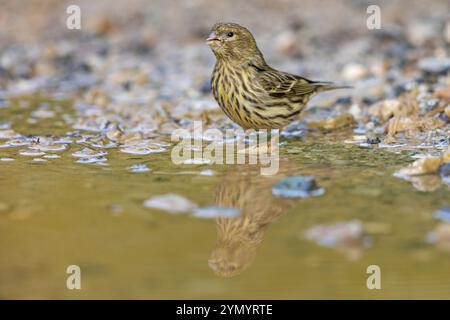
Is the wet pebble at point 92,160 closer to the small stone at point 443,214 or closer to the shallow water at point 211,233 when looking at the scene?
the shallow water at point 211,233

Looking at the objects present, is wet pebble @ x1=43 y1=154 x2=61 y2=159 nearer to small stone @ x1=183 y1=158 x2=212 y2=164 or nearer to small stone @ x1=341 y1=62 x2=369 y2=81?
small stone @ x1=183 y1=158 x2=212 y2=164

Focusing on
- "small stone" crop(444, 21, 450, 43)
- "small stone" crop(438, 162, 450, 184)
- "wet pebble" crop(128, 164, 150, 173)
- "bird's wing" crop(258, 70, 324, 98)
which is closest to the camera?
"small stone" crop(438, 162, 450, 184)

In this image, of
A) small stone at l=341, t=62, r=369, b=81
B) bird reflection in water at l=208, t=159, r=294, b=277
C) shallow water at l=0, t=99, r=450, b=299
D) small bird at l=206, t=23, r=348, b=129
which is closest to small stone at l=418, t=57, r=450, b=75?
small stone at l=341, t=62, r=369, b=81

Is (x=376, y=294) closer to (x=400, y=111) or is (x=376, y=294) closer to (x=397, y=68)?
(x=400, y=111)

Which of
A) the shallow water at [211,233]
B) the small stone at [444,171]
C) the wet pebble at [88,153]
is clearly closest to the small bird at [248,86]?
the shallow water at [211,233]

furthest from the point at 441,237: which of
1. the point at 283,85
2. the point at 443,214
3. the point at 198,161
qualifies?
the point at 283,85

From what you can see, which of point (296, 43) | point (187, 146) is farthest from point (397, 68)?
point (187, 146)
